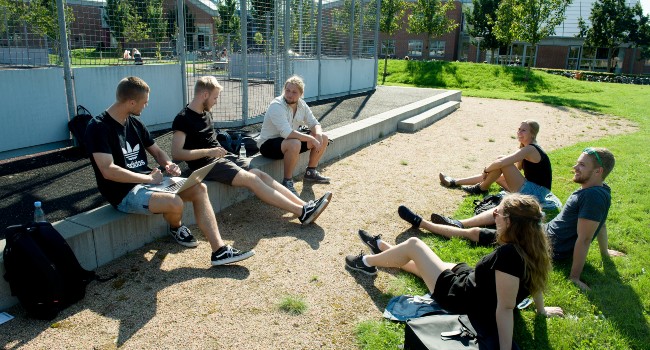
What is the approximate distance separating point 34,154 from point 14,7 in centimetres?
194

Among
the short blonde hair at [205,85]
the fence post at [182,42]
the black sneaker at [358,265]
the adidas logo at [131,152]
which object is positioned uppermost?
the fence post at [182,42]

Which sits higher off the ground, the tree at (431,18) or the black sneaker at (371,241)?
the tree at (431,18)

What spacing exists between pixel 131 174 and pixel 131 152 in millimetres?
369

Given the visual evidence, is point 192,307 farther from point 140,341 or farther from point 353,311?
point 353,311

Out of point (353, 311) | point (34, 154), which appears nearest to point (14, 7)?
point (34, 154)

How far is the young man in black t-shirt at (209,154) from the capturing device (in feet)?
16.4

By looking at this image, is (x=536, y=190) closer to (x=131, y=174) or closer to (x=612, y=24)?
(x=131, y=174)

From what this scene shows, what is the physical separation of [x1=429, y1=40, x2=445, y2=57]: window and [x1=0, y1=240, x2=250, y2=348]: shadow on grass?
51751mm

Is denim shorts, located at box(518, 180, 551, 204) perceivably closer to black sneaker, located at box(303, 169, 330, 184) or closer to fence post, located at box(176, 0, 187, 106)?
black sneaker, located at box(303, 169, 330, 184)

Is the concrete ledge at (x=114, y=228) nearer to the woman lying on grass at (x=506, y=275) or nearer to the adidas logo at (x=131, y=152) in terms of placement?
the adidas logo at (x=131, y=152)

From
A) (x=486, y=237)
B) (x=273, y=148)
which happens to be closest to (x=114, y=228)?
(x=273, y=148)

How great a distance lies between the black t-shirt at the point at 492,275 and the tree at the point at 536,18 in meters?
23.0

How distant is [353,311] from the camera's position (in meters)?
3.61

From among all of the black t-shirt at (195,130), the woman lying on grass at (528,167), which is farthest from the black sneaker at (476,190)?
the black t-shirt at (195,130)
